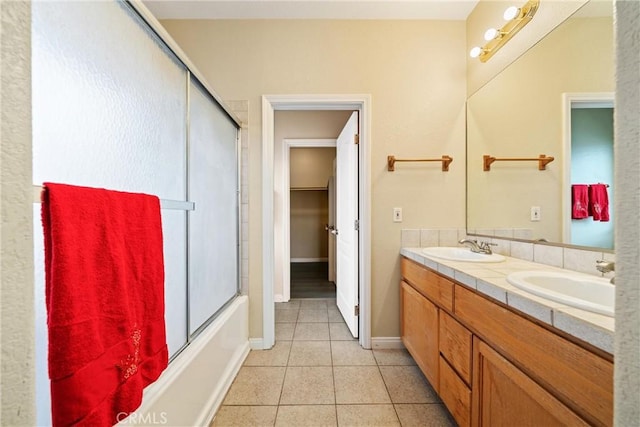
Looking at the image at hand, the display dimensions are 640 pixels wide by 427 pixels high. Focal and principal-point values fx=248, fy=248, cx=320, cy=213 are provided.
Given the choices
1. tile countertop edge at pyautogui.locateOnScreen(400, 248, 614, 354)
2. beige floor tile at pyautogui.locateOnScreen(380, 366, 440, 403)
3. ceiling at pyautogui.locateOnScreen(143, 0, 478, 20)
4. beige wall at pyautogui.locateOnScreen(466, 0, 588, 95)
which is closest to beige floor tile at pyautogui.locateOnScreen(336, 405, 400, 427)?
beige floor tile at pyautogui.locateOnScreen(380, 366, 440, 403)

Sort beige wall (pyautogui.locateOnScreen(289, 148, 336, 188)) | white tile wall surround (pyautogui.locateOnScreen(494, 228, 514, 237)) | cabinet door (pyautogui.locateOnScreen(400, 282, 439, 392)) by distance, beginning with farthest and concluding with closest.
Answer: beige wall (pyautogui.locateOnScreen(289, 148, 336, 188)), white tile wall surround (pyautogui.locateOnScreen(494, 228, 514, 237)), cabinet door (pyautogui.locateOnScreen(400, 282, 439, 392))

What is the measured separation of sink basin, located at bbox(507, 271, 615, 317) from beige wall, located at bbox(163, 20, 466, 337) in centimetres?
92

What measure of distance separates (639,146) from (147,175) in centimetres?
126

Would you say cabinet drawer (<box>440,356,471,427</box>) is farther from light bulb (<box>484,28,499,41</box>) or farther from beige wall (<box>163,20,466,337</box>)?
light bulb (<box>484,28,499,41</box>)

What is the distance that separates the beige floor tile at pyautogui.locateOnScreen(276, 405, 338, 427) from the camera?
1242 millimetres

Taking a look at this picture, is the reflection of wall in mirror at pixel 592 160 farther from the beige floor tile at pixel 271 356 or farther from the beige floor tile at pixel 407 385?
the beige floor tile at pixel 271 356

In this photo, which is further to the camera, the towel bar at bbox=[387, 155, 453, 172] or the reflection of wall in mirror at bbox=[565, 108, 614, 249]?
the towel bar at bbox=[387, 155, 453, 172]

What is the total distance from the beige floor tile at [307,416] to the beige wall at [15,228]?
1261 millimetres

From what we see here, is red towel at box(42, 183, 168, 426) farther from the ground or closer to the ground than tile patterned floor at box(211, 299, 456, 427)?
farther from the ground

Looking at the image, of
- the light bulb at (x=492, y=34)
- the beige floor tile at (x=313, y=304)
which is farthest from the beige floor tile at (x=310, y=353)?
the light bulb at (x=492, y=34)

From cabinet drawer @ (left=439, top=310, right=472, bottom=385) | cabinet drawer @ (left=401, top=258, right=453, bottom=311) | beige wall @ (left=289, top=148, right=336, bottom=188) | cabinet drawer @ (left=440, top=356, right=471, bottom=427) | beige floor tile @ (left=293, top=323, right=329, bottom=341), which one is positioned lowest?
beige floor tile @ (left=293, top=323, right=329, bottom=341)

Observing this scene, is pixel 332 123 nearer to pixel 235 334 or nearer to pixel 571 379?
pixel 235 334

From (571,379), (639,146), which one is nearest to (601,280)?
(571,379)

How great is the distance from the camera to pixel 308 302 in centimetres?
288
